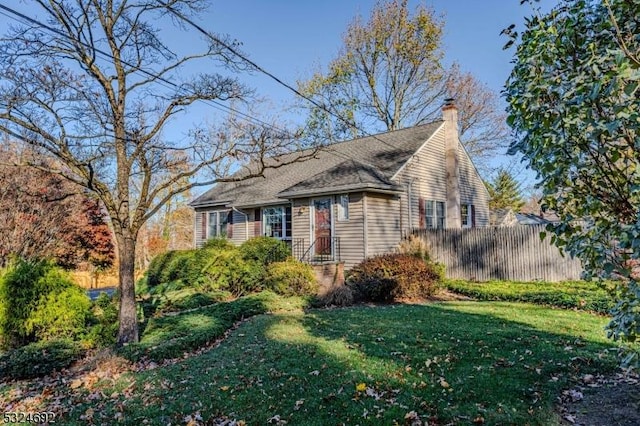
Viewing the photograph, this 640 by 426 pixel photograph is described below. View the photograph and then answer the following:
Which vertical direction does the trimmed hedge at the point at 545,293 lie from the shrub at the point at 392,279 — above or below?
below

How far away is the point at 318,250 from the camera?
582 inches

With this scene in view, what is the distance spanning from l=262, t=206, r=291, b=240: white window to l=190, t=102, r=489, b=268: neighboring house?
0.04 metres

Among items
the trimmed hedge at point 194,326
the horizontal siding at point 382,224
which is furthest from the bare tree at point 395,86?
the trimmed hedge at point 194,326

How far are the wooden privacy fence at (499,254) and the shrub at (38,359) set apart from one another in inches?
473

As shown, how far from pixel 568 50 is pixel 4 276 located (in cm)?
869

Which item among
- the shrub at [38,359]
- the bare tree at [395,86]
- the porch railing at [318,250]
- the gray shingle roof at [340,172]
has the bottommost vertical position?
the shrub at [38,359]

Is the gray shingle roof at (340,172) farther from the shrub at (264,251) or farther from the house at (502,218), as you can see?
the house at (502,218)

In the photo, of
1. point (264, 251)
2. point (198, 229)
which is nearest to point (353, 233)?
point (264, 251)

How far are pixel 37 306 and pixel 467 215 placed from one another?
16892mm

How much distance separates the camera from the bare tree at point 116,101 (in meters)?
6.26

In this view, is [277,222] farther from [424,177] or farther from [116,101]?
[116,101]

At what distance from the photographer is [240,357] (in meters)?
5.84

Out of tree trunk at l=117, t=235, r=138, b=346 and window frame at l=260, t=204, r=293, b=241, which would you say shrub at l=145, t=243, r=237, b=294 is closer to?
window frame at l=260, t=204, r=293, b=241

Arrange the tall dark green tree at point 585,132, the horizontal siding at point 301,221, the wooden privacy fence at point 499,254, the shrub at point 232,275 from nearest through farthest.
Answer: the tall dark green tree at point 585,132, the shrub at point 232,275, the wooden privacy fence at point 499,254, the horizontal siding at point 301,221
